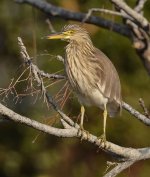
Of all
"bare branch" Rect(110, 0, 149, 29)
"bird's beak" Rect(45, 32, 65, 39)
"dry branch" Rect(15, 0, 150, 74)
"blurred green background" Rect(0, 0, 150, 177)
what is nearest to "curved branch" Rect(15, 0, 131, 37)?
"dry branch" Rect(15, 0, 150, 74)

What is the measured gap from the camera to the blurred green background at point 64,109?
628 cm

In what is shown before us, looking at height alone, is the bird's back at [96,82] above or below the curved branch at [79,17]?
below

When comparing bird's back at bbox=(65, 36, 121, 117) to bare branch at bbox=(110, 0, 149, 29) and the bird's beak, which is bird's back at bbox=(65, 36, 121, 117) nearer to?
the bird's beak

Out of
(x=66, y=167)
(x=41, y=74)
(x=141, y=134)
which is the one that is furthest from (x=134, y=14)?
(x=66, y=167)

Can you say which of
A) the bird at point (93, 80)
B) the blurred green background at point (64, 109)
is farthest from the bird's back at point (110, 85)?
the blurred green background at point (64, 109)

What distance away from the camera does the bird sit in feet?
14.4

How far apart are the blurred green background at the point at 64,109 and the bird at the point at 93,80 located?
4.21 feet

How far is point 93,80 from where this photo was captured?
175 inches

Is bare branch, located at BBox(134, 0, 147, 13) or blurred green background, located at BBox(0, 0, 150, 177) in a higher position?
bare branch, located at BBox(134, 0, 147, 13)

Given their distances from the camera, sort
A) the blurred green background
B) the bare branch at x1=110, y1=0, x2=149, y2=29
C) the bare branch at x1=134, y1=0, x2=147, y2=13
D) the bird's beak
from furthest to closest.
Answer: the blurred green background < the bird's beak < the bare branch at x1=134, y1=0, x2=147, y2=13 < the bare branch at x1=110, y1=0, x2=149, y2=29

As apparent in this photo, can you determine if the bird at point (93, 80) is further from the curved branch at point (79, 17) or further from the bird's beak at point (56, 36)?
the curved branch at point (79, 17)

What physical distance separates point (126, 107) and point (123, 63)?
233cm

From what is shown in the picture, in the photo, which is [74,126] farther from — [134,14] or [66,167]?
[66,167]

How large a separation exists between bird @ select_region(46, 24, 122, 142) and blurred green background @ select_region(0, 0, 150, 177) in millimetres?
1285
